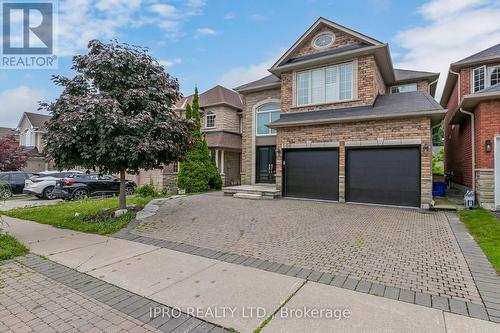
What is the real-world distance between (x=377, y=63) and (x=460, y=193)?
7702mm

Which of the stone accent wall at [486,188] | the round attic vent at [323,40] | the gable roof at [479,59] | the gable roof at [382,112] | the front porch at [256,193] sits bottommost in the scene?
the front porch at [256,193]

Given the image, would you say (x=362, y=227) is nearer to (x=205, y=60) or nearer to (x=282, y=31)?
(x=282, y=31)

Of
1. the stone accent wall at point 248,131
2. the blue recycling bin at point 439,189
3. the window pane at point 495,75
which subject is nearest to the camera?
the blue recycling bin at point 439,189

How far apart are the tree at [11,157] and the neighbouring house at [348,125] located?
22390 millimetres

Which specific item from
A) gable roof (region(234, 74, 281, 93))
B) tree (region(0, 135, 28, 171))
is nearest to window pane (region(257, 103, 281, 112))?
gable roof (region(234, 74, 281, 93))

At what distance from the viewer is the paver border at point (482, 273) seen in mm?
3164

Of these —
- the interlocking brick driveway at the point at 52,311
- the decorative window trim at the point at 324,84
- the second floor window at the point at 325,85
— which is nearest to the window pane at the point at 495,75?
the decorative window trim at the point at 324,84

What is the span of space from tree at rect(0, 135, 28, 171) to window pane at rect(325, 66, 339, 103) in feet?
81.7

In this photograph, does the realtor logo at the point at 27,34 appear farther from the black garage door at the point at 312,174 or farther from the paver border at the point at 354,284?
the black garage door at the point at 312,174

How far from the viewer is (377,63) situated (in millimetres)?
12250

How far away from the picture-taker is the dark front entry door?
15.8m

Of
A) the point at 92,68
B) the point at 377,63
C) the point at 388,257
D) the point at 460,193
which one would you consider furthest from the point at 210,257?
the point at 460,193

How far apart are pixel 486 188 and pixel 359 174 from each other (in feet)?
13.6

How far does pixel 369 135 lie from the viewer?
34.7ft
